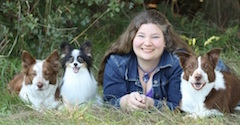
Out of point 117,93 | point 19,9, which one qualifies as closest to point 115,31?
point 19,9

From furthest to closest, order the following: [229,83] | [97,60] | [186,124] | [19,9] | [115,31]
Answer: [115,31] < [97,60] < [19,9] < [229,83] < [186,124]

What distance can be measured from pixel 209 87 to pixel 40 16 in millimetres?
2701

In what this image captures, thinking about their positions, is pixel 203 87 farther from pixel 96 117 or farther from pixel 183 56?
pixel 96 117

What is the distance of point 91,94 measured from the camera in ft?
18.6

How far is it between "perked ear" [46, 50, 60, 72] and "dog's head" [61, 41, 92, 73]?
0.06m

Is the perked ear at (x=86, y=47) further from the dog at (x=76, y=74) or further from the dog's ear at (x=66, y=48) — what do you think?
the dog's ear at (x=66, y=48)

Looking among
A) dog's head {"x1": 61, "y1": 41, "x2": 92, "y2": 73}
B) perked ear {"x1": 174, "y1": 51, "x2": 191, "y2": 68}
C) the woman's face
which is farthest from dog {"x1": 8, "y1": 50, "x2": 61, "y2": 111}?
perked ear {"x1": 174, "y1": 51, "x2": 191, "y2": 68}

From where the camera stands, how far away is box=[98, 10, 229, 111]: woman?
5.45 metres

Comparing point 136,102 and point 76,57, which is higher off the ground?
point 76,57

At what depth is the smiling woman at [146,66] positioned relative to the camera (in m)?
5.45

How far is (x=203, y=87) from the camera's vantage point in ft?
16.5

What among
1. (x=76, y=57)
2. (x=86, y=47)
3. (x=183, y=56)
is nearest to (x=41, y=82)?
(x=76, y=57)

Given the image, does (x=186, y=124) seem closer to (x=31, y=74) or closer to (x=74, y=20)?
(x=31, y=74)

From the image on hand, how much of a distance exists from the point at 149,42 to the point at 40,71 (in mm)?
1079
